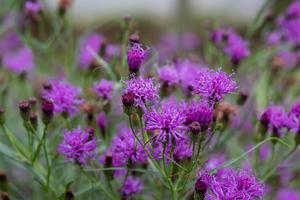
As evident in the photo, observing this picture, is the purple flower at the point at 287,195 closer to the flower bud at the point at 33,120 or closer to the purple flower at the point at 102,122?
the purple flower at the point at 102,122

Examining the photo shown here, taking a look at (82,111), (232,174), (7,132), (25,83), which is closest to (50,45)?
(25,83)

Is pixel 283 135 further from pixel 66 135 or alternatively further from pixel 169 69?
pixel 66 135

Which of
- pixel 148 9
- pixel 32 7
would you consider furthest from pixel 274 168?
pixel 148 9

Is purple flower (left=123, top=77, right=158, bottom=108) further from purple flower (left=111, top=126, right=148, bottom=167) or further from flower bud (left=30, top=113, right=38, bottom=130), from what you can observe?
flower bud (left=30, top=113, right=38, bottom=130)

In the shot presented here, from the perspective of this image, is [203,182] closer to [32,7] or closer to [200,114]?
[200,114]

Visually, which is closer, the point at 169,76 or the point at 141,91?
the point at 141,91

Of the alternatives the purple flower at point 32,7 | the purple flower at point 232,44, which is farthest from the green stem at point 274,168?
the purple flower at point 32,7
